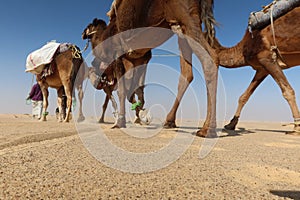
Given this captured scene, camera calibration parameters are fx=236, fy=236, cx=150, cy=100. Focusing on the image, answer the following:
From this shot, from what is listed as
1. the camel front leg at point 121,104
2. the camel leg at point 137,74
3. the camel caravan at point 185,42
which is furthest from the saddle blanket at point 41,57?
the camel front leg at point 121,104

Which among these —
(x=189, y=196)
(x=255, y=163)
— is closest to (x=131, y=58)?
(x=255, y=163)

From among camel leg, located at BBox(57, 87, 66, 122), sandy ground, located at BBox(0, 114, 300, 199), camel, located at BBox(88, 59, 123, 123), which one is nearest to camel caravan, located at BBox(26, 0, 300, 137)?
camel, located at BBox(88, 59, 123, 123)

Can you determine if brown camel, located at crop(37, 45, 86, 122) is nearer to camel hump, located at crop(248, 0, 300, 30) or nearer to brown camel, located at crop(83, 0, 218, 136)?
brown camel, located at crop(83, 0, 218, 136)

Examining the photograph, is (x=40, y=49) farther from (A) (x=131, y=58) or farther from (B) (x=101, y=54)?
(A) (x=131, y=58)

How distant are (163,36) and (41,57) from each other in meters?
3.45

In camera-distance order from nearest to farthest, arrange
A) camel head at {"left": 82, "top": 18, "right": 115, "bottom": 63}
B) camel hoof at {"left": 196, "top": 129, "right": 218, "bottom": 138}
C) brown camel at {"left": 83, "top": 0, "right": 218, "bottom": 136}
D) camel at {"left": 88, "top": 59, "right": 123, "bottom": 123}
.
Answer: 1. camel hoof at {"left": 196, "top": 129, "right": 218, "bottom": 138}
2. brown camel at {"left": 83, "top": 0, "right": 218, "bottom": 136}
3. camel head at {"left": 82, "top": 18, "right": 115, "bottom": 63}
4. camel at {"left": 88, "top": 59, "right": 123, "bottom": 123}

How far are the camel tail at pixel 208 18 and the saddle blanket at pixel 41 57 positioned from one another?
415 cm

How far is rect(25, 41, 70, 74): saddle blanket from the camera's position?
613 centimetres

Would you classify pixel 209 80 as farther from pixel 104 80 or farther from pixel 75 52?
pixel 75 52

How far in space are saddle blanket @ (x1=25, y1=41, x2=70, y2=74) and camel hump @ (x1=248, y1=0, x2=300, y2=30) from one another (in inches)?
180

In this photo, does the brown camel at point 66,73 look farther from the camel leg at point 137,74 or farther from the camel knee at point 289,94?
the camel knee at point 289,94

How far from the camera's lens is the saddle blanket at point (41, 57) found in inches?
241

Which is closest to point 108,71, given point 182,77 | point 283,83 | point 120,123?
point 182,77

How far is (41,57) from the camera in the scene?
6227mm
